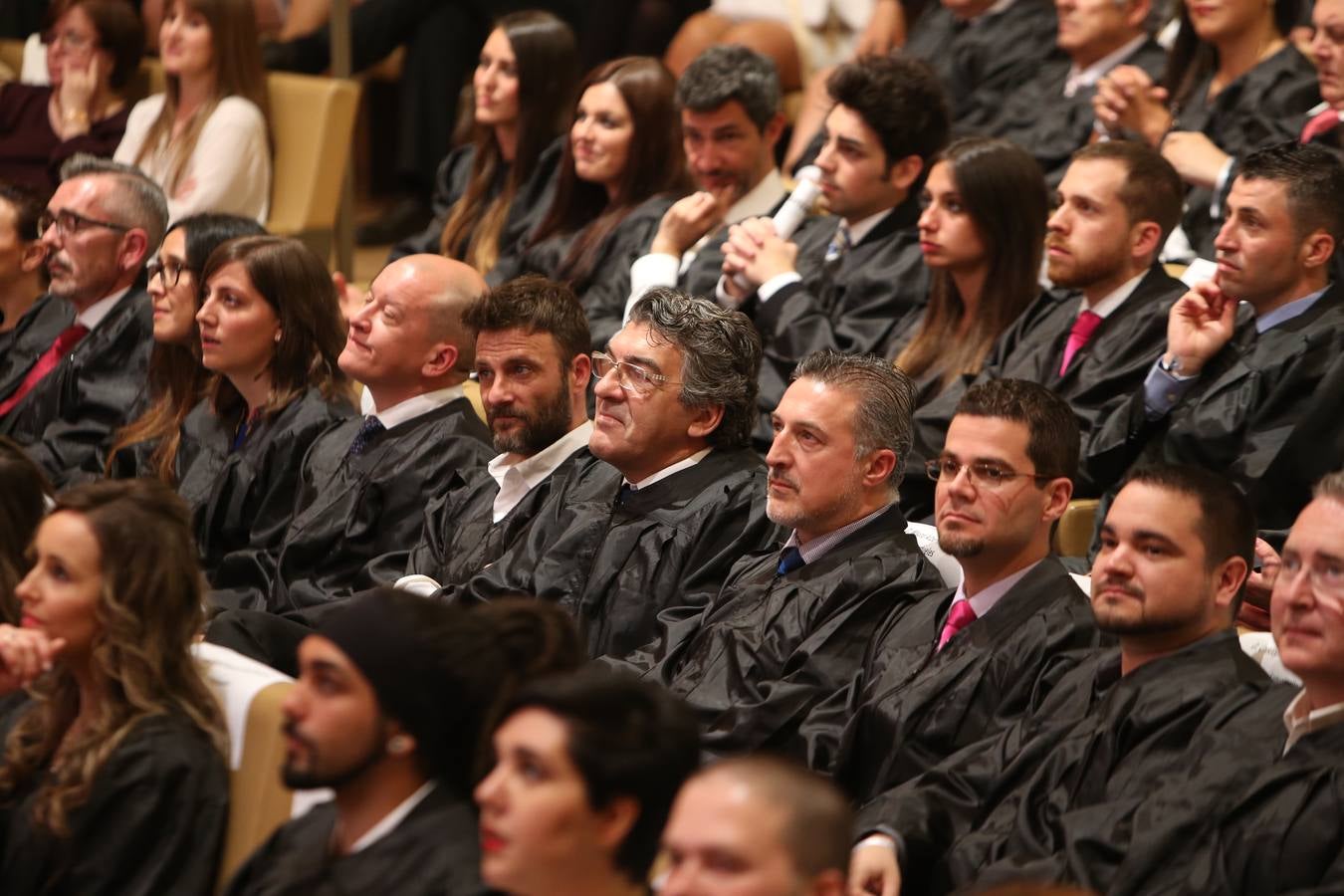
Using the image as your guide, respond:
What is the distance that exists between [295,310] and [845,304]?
1.29 metres

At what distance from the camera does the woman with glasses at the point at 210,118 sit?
17.4ft

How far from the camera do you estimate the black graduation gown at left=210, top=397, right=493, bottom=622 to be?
3688 millimetres

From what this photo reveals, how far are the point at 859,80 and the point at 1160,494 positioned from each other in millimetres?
2093

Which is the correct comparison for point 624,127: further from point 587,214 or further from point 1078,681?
point 1078,681

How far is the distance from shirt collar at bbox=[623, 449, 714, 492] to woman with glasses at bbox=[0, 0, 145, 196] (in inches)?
113

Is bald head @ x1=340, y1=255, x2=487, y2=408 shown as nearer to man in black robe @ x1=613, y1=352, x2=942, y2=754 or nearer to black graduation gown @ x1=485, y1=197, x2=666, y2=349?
man in black robe @ x1=613, y1=352, x2=942, y2=754

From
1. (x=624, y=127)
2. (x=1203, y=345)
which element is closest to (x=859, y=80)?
(x=624, y=127)

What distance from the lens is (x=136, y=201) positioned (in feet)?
14.9

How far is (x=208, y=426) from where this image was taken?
4027 mm

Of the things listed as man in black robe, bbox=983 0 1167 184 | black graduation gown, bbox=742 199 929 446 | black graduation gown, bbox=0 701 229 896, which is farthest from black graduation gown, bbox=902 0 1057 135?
black graduation gown, bbox=0 701 229 896

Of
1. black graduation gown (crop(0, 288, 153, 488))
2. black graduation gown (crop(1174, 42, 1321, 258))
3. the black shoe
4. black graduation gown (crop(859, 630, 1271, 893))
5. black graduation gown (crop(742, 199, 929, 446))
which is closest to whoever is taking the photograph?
black graduation gown (crop(859, 630, 1271, 893))

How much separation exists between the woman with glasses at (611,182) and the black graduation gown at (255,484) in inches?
42.5

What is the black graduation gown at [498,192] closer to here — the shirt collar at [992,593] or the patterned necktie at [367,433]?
the patterned necktie at [367,433]

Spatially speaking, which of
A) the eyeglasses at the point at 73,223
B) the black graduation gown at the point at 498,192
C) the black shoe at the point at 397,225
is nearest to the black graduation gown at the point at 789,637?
the eyeglasses at the point at 73,223
